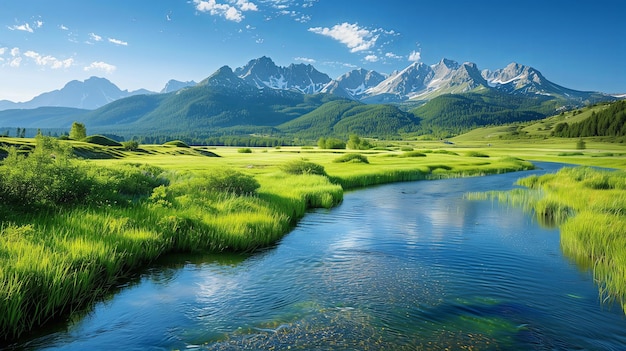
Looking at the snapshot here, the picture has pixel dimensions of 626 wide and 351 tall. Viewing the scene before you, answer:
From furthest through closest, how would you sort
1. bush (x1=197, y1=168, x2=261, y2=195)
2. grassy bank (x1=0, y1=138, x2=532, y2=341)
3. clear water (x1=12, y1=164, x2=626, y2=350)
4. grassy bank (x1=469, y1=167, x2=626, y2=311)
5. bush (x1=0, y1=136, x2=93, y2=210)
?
bush (x1=197, y1=168, x2=261, y2=195) → bush (x1=0, y1=136, x2=93, y2=210) → grassy bank (x1=469, y1=167, x2=626, y2=311) → grassy bank (x1=0, y1=138, x2=532, y2=341) → clear water (x1=12, y1=164, x2=626, y2=350)

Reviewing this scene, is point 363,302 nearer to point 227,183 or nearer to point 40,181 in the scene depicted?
point 40,181

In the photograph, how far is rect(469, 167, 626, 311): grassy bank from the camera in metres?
15.0

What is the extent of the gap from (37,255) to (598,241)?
23.2m

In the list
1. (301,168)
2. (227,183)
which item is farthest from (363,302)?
(301,168)

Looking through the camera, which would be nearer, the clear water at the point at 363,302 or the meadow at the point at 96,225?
the clear water at the point at 363,302

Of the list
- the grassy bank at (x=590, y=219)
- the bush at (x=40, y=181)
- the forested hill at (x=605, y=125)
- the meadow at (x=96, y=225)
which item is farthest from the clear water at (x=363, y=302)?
the forested hill at (x=605, y=125)

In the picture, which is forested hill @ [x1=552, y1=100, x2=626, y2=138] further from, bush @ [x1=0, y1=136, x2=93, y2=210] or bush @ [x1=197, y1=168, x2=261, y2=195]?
bush @ [x1=0, y1=136, x2=93, y2=210]

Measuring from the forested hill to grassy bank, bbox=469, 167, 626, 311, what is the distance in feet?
431

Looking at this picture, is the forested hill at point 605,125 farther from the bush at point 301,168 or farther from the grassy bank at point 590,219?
the bush at point 301,168

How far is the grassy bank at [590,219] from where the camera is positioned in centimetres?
1503

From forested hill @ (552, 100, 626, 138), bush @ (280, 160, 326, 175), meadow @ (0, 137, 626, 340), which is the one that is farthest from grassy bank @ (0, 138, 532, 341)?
forested hill @ (552, 100, 626, 138)

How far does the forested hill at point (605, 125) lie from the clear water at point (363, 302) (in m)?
160

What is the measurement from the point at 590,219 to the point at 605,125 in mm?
170769

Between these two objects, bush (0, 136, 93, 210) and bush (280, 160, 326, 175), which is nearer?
bush (0, 136, 93, 210)
